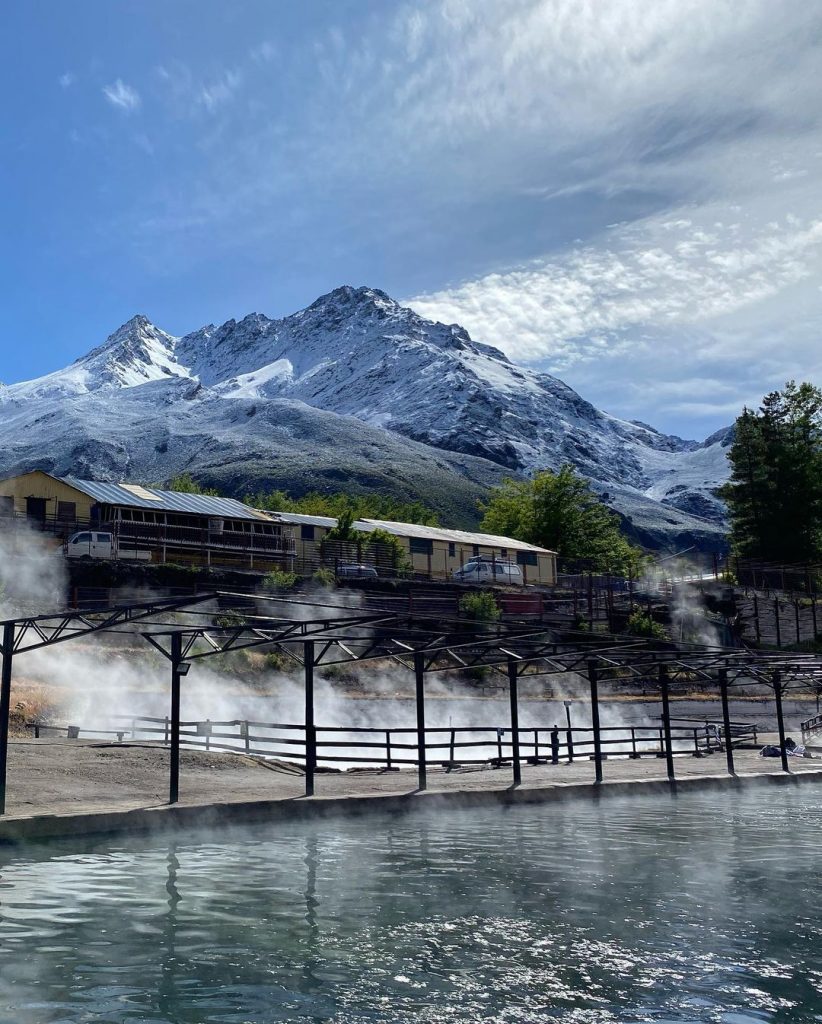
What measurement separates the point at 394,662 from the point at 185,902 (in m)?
36.0

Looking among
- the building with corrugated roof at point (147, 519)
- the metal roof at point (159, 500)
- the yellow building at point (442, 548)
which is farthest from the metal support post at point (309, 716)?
the yellow building at point (442, 548)

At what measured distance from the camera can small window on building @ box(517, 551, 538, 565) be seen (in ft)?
249

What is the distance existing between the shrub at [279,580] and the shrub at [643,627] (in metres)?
21.0

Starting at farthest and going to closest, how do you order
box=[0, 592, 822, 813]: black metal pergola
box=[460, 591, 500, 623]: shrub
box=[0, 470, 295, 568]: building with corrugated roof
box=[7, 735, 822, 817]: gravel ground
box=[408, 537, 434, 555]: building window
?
1. box=[408, 537, 434, 555]: building window
2. box=[0, 470, 295, 568]: building with corrugated roof
3. box=[460, 591, 500, 623]: shrub
4. box=[7, 735, 822, 817]: gravel ground
5. box=[0, 592, 822, 813]: black metal pergola

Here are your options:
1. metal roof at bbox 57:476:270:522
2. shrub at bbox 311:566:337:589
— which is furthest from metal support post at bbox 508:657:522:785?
metal roof at bbox 57:476:270:522

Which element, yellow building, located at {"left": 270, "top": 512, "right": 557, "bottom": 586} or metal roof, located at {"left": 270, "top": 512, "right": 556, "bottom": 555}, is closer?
yellow building, located at {"left": 270, "top": 512, "right": 557, "bottom": 586}

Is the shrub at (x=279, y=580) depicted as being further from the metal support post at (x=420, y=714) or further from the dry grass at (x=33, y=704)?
the metal support post at (x=420, y=714)

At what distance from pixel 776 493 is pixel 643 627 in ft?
121

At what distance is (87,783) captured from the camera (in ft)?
72.9

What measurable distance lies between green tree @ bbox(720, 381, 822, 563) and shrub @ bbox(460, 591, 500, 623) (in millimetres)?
41183

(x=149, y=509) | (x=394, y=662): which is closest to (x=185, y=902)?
(x=394, y=662)

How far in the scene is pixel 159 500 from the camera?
59.9 metres

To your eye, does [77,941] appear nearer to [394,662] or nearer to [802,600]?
[394,662]

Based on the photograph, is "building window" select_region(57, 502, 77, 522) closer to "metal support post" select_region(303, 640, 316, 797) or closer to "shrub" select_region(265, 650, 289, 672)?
"shrub" select_region(265, 650, 289, 672)
